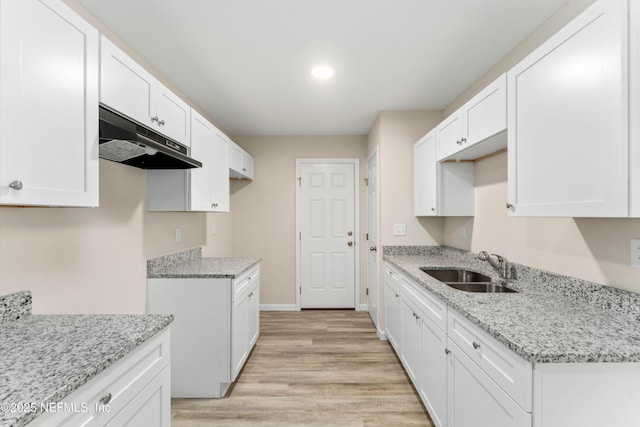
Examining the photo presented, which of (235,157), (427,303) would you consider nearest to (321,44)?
(235,157)

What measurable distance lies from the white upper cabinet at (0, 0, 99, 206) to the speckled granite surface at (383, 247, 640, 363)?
1687 mm

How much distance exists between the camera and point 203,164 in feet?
7.95

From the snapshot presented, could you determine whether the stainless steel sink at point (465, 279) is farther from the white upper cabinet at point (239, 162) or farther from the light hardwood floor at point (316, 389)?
the white upper cabinet at point (239, 162)

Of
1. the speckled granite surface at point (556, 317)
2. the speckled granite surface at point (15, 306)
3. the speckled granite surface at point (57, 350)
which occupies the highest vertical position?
the speckled granite surface at point (15, 306)

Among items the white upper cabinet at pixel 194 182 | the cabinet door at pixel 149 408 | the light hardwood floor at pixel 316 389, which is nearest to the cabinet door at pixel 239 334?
the light hardwood floor at pixel 316 389

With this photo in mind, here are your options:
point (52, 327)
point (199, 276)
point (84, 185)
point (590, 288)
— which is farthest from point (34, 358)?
point (590, 288)

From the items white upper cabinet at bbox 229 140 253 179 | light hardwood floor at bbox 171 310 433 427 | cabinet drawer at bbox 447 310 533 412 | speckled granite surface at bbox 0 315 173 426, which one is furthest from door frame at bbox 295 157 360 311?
speckled granite surface at bbox 0 315 173 426

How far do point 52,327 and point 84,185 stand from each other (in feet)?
1.85

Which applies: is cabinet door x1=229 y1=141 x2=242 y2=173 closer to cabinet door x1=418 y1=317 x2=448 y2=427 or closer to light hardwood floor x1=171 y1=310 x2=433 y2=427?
light hardwood floor x1=171 y1=310 x2=433 y2=427

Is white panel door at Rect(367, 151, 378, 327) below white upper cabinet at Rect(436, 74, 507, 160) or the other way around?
below

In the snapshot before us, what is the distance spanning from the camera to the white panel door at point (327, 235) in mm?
4125

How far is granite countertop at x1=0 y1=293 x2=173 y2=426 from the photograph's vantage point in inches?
28.4

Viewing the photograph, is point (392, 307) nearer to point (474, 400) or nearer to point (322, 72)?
point (474, 400)

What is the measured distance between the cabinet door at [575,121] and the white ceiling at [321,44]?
0.57 meters
